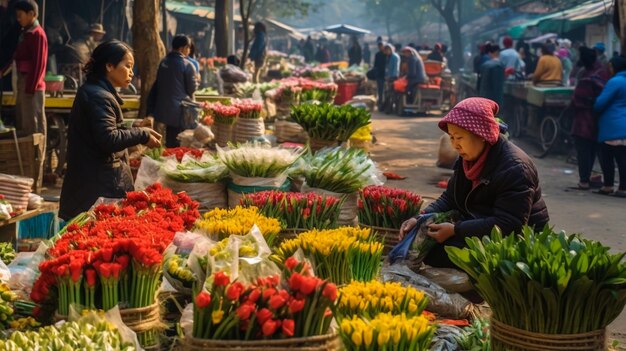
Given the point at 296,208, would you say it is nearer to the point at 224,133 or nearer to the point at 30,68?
the point at 224,133

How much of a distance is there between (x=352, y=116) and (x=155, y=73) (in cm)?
301

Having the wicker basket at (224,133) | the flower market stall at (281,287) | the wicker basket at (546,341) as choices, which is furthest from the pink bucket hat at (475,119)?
the wicker basket at (224,133)

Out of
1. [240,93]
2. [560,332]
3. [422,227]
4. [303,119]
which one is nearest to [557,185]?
[240,93]

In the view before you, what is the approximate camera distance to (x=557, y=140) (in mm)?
15648

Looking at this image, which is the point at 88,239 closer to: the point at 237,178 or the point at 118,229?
the point at 118,229

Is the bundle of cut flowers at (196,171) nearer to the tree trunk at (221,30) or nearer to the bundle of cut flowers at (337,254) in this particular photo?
the bundle of cut flowers at (337,254)

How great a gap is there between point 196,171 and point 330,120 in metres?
2.05

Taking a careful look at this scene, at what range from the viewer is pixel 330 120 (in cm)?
792

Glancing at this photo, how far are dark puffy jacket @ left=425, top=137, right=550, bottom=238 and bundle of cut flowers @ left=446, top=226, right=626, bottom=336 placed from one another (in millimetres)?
1102

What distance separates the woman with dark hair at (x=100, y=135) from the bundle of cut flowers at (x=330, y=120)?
2.51 m

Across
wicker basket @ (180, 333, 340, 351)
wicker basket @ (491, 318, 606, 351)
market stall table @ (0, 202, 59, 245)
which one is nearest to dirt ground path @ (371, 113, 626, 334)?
wicker basket @ (491, 318, 606, 351)

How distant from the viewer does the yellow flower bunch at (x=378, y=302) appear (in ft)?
10.2

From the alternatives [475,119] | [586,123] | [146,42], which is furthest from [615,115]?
[475,119]

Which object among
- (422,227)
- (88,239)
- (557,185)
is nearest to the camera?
(88,239)
